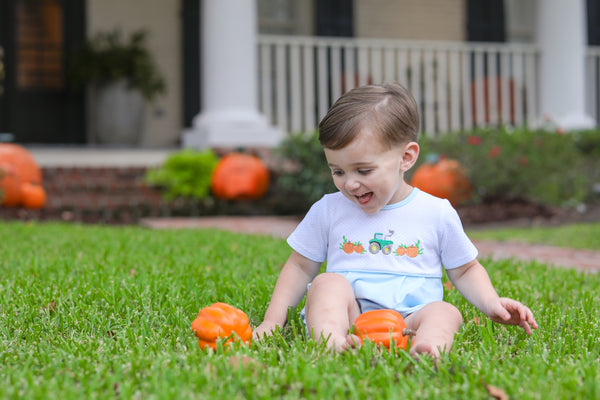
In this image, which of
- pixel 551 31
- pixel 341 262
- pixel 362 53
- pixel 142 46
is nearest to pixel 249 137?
pixel 362 53

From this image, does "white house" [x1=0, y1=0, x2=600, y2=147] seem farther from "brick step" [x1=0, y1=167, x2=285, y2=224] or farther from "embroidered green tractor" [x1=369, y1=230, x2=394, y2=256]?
"embroidered green tractor" [x1=369, y1=230, x2=394, y2=256]

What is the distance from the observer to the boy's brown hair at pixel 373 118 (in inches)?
79.8

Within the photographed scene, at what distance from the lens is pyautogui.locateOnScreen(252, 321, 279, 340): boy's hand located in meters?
2.07

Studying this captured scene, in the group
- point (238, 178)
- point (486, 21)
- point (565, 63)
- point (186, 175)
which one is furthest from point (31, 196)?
point (486, 21)

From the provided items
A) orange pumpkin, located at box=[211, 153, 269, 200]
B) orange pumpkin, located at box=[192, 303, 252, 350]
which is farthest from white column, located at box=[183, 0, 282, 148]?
orange pumpkin, located at box=[192, 303, 252, 350]

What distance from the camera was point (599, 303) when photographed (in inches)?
109

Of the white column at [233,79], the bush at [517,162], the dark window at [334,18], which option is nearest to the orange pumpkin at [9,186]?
the white column at [233,79]

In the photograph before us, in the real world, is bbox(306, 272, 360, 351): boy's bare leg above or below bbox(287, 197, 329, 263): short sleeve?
below

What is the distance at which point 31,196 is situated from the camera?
21.9 feet

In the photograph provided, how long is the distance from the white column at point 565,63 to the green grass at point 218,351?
6.25 meters

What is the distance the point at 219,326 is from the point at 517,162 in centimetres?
615

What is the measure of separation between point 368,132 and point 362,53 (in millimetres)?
7331

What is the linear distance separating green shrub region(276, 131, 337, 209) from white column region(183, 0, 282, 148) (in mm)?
646

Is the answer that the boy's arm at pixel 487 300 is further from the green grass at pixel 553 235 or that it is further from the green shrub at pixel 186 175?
the green shrub at pixel 186 175
